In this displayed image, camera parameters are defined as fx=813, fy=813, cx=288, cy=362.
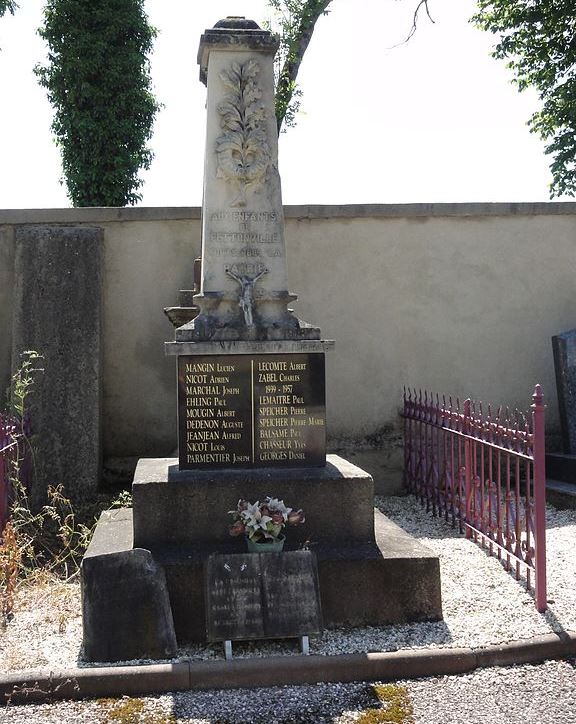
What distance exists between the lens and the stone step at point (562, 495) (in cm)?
807

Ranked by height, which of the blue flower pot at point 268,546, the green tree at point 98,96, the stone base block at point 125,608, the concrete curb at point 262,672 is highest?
the green tree at point 98,96

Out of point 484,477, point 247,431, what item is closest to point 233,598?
point 247,431

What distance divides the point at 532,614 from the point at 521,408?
5.00m

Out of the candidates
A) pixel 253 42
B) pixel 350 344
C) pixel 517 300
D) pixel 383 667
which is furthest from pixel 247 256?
pixel 517 300

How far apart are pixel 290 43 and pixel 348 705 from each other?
13639mm

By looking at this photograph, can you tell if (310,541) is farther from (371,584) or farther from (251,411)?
(251,411)

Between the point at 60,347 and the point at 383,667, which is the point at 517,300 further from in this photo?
the point at 383,667

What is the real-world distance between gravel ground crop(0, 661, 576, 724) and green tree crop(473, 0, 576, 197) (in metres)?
13.4

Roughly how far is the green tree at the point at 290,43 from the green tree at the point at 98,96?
284 centimetres

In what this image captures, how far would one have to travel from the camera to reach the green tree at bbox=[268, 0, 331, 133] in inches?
596

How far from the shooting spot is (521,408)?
966 cm

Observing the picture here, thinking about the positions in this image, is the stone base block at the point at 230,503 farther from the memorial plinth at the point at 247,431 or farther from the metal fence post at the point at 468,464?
the metal fence post at the point at 468,464

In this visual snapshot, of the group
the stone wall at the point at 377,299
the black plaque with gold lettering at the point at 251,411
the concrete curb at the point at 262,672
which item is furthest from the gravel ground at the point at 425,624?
the stone wall at the point at 377,299

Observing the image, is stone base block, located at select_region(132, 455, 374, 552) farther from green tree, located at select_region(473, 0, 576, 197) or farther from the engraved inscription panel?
green tree, located at select_region(473, 0, 576, 197)
